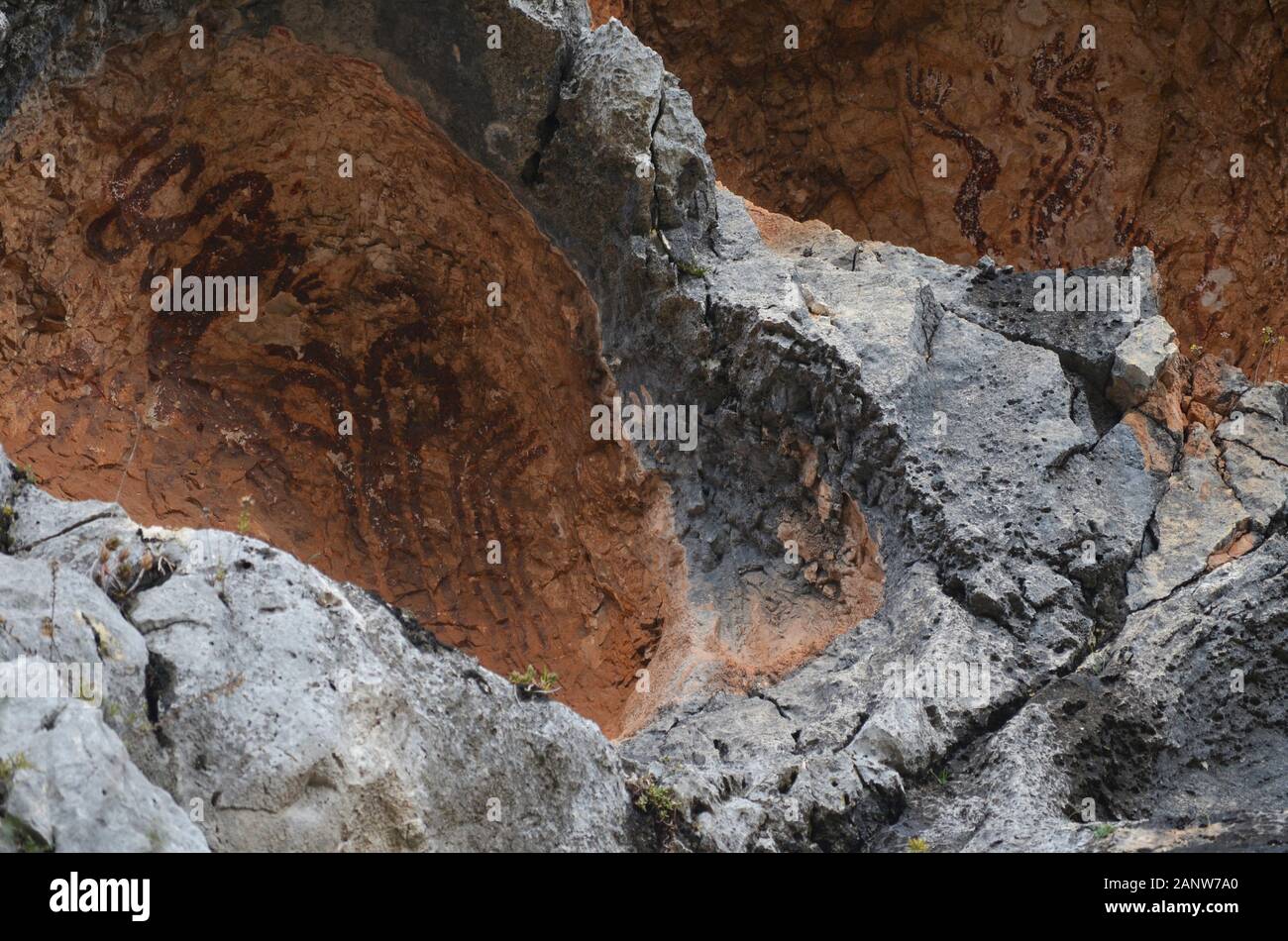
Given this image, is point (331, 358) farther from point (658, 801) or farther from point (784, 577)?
point (658, 801)

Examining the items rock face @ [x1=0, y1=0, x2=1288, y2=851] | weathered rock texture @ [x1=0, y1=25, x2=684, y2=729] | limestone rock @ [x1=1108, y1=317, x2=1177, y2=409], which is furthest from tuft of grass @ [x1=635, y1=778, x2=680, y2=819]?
limestone rock @ [x1=1108, y1=317, x2=1177, y2=409]

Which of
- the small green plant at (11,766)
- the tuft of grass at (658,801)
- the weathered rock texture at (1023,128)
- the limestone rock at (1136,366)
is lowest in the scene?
the tuft of grass at (658,801)

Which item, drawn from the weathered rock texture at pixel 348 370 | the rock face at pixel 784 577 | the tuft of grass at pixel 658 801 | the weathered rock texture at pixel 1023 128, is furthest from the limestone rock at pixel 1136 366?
the weathered rock texture at pixel 1023 128

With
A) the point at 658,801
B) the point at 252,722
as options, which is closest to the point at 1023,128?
the point at 658,801

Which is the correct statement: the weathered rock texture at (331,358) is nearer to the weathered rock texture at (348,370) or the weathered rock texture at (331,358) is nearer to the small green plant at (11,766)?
the weathered rock texture at (348,370)

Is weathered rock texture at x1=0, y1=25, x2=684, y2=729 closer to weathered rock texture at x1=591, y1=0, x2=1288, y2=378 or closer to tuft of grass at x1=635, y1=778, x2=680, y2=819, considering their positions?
tuft of grass at x1=635, y1=778, x2=680, y2=819
